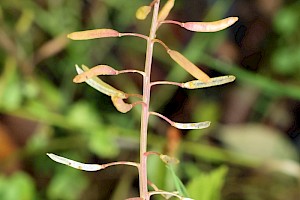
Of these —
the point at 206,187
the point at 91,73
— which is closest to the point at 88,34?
the point at 91,73

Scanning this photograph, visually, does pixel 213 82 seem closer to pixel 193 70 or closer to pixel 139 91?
pixel 193 70

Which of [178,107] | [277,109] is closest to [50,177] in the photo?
[178,107]

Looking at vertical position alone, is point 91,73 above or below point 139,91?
below

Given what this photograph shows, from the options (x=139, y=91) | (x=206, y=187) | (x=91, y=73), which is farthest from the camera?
(x=139, y=91)

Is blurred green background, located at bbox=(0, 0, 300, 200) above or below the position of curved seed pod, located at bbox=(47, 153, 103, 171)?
above

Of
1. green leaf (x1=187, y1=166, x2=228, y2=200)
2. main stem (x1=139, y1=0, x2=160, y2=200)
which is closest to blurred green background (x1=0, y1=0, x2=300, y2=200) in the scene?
green leaf (x1=187, y1=166, x2=228, y2=200)

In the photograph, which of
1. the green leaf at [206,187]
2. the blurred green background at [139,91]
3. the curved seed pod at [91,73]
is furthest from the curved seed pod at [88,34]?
the blurred green background at [139,91]

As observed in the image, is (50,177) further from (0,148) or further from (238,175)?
(238,175)

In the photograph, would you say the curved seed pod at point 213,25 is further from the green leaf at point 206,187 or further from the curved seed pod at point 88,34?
the green leaf at point 206,187

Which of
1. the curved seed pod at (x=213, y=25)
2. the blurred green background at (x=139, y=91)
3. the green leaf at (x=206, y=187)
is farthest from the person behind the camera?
the blurred green background at (x=139, y=91)

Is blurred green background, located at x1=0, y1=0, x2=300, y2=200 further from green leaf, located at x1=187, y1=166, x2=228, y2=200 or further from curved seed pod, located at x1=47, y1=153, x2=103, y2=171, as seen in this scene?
curved seed pod, located at x1=47, y1=153, x2=103, y2=171
